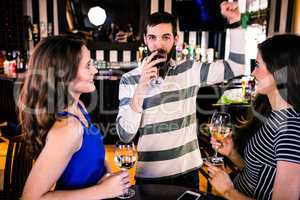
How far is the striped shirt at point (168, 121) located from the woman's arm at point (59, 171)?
553 millimetres

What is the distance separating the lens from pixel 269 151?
1.40m

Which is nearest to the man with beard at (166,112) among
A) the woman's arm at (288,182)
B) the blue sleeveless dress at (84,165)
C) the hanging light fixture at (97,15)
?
the blue sleeveless dress at (84,165)

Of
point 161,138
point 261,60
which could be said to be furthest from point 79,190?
point 261,60

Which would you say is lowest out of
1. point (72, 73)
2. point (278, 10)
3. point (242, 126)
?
point (242, 126)

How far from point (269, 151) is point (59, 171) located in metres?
0.88

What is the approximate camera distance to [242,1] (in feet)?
16.6

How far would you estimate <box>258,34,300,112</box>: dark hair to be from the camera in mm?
1400

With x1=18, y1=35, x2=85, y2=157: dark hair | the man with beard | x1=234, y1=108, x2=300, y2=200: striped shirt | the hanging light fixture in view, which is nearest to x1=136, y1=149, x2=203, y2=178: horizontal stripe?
the man with beard

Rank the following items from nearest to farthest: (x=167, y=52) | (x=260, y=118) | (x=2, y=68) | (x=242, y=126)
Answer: (x=260, y=118) → (x=242, y=126) → (x=167, y=52) → (x=2, y=68)

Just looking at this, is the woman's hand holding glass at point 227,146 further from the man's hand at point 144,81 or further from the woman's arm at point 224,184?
the man's hand at point 144,81

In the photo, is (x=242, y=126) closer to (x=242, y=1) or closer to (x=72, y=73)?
(x=72, y=73)

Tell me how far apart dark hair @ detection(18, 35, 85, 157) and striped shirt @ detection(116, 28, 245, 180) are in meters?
0.52

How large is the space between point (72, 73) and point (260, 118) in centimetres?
101

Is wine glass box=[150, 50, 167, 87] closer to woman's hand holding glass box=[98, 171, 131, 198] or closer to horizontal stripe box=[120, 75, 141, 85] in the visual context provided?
horizontal stripe box=[120, 75, 141, 85]
